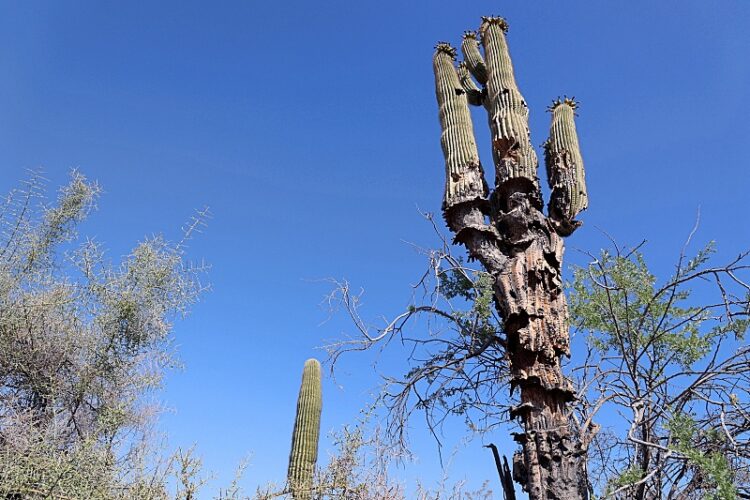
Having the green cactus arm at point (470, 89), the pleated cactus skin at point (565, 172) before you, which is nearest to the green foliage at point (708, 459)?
the pleated cactus skin at point (565, 172)

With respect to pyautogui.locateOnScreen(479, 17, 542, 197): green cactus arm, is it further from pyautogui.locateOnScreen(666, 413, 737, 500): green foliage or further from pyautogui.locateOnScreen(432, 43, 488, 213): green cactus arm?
pyautogui.locateOnScreen(666, 413, 737, 500): green foliage

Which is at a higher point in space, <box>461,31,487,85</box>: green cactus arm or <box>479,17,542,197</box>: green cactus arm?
<box>461,31,487,85</box>: green cactus arm

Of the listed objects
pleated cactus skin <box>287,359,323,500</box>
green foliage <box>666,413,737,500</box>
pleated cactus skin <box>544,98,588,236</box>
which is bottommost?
green foliage <box>666,413,737,500</box>

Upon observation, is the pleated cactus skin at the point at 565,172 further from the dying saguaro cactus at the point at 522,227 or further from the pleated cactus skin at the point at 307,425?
the pleated cactus skin at the point at 307,425

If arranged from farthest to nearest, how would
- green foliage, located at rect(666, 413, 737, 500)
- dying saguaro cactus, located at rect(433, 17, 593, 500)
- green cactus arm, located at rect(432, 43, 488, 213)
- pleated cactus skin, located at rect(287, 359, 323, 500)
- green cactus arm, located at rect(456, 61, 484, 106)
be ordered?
pleated cactus skin, located at rect(287, 359, 323, 500) < green cactus arm, located at rect(456, 61, 484, 106) < green cactus arm, located at rect(432, 43, 488, 213) < dying saguaro cactus, located at rect(433, 17, 593, 500) < green foliage, located at rect(666, 413, 737, 500)

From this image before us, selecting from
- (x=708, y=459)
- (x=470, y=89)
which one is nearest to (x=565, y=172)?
(x=470, y=89)

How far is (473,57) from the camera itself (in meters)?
4.90

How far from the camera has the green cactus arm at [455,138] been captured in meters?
3.91

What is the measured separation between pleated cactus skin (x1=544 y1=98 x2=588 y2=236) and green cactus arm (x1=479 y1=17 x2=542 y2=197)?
0.22 meters

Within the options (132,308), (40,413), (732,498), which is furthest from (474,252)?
(40,413)

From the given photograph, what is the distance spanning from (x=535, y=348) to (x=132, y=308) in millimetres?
3732

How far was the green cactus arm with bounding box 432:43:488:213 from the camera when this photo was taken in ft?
12.8

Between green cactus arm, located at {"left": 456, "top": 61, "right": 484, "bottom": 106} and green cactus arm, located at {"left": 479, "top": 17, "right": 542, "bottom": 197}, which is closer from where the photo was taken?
green cactus arm, located at {"left": 479, "top": 17, "right": 542, "bottom": 197}

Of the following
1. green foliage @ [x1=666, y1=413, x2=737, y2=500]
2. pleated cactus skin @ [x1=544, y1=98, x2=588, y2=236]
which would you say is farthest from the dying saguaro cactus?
green foliage @ [x1=666, y1=413, x2=737, y2=500]
